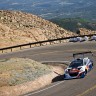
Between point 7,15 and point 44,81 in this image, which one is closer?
point 44,81

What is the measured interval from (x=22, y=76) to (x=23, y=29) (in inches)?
2007

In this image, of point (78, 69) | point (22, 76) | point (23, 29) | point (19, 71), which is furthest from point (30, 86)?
point (23, 29)

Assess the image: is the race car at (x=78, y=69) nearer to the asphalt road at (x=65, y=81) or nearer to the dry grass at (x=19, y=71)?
the asphalt road at (x=65, y=81)

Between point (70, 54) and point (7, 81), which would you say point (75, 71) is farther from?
point (70, 54)

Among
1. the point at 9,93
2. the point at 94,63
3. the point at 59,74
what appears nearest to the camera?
the point at 9,93

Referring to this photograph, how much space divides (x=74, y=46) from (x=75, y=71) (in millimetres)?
26286

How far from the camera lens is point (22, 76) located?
3744 cm

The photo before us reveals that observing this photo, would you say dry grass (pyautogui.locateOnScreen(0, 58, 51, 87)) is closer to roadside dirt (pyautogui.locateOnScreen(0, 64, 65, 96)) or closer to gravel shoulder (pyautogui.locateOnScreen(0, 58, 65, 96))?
gravel shoulder (pyautogui.locateOnScreen(0, 58, 65, 96))

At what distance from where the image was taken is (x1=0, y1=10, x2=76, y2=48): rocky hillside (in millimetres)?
80119

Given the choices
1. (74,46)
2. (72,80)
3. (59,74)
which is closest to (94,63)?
(59,74)

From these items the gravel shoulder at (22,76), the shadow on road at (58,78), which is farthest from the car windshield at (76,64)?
the gravel shoulder at (22,76)

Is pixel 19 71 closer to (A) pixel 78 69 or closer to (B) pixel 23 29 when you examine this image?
(A) pixel 78 69

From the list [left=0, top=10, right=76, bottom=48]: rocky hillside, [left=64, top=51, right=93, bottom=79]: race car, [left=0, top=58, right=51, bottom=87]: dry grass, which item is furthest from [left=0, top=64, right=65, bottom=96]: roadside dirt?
[left=0, top=10, right=76, bottom=48]: rocky hillside

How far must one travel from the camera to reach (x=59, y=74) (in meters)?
41.9
